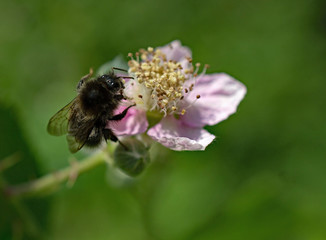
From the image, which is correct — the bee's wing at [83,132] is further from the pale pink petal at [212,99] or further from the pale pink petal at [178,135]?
the pale pink petal at [212,99]

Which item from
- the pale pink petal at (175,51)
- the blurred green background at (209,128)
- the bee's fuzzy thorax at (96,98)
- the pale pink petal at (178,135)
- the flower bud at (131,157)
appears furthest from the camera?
the blurred green background at (209,128)

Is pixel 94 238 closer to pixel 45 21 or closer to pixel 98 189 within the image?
pixel 98 189

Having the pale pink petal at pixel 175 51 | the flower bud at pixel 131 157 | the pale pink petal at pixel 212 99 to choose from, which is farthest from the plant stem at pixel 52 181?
the pale pink petal at pixel 175 51

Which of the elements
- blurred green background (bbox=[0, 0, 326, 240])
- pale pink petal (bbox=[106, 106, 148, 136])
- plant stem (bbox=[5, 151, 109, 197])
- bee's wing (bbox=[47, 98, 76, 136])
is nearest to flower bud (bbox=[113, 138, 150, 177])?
pale pink petal (bbox=[106, 106, 148, 136])

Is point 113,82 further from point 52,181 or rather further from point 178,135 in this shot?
point 52,181

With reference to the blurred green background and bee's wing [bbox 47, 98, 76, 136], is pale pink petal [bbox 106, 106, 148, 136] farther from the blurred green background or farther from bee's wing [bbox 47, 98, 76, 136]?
the blurred green background

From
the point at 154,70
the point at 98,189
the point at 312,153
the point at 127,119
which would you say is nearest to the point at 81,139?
the point at 127,119
